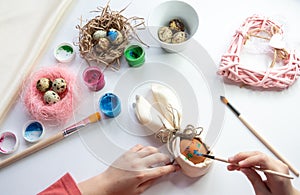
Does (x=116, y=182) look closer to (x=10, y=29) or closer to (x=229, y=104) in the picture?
(x=229, y=104)

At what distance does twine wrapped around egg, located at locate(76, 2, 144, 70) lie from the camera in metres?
0.90

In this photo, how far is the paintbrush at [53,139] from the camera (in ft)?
2.74

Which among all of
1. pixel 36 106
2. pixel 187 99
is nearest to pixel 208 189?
pixel 187 99

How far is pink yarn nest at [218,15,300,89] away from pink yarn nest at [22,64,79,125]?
1.19 ft

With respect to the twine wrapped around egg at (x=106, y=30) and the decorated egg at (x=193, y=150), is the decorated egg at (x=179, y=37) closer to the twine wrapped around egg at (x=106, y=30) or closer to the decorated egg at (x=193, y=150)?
the twine wrapped around egg at (x=106, y=30)

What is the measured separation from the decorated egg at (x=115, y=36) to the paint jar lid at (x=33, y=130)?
0.27 m

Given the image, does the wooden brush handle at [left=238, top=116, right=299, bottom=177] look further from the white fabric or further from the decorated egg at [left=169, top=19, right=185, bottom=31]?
the white fabric

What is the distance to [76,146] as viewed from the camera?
845 mm

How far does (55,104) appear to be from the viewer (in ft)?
2.81

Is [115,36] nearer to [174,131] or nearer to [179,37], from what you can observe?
[179,37]

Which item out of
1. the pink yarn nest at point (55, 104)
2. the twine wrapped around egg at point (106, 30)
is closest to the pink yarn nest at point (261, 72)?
the twine wrapped around egg at point (106, 30)

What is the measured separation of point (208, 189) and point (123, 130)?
0.23m

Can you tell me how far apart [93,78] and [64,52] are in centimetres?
12

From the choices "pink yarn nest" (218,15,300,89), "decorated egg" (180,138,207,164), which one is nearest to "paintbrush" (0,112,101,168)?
"decorated egg" (180,138,207,164)
